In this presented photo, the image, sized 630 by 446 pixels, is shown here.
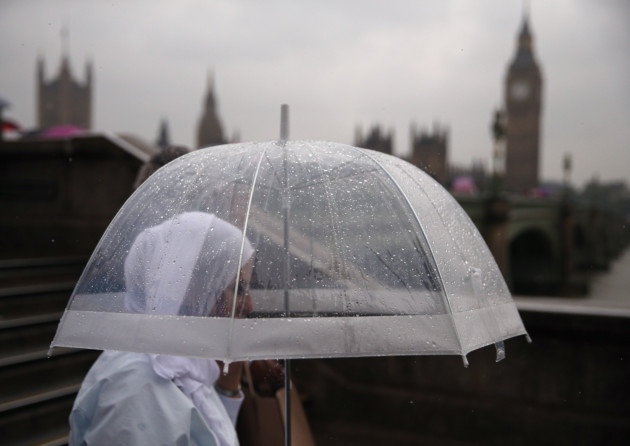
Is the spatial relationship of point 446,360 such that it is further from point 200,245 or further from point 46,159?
point 46,159

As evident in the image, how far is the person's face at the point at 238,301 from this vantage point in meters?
1.63

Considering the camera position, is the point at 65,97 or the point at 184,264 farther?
the point at 65,97

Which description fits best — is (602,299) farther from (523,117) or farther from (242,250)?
(523,117)

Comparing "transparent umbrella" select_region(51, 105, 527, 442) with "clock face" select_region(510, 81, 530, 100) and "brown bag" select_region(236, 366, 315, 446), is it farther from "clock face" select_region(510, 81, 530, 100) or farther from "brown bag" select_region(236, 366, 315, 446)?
"clock face" select_region(510, 81, 530, 100)

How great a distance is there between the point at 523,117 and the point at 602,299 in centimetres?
8837

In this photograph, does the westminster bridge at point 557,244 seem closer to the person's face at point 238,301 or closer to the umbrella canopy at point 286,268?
the umbrella canopy at point 286,268

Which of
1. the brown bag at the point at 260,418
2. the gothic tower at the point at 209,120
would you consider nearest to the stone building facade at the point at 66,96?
the gothic tower at the point at 209,120

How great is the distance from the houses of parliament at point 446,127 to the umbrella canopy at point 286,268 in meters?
75.6

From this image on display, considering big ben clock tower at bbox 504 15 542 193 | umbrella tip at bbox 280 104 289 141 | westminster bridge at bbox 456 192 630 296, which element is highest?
big ben clock tower at bbox 504 15 542 193

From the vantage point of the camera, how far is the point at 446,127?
9019 cm

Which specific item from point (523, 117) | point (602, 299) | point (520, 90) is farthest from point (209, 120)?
point (602, 299)

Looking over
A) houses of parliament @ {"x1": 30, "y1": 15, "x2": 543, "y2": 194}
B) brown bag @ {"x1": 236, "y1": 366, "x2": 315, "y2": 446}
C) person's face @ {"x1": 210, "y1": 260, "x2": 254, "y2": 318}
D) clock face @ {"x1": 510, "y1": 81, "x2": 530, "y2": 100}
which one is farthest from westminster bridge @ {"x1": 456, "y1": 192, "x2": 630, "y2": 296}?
clock face @ {"x1": 510, "y1": 81, "x2": 530, "y2": 100}

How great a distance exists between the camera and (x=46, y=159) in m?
8.25

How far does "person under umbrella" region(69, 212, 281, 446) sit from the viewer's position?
1.69 metres
